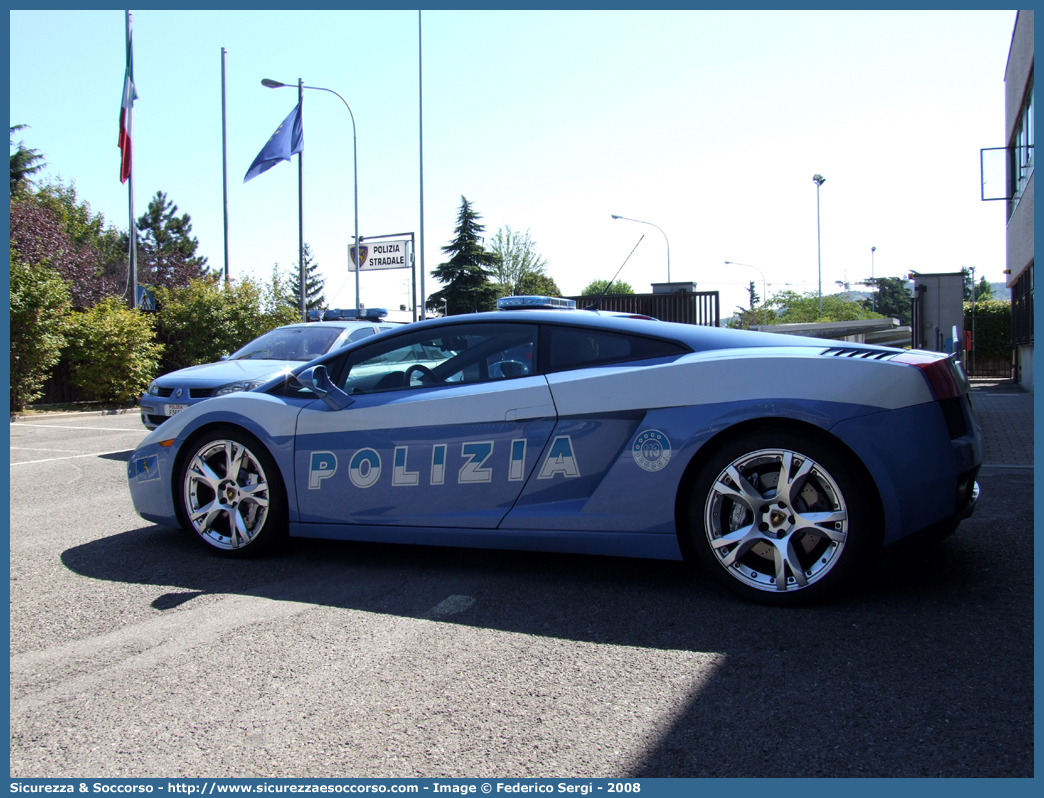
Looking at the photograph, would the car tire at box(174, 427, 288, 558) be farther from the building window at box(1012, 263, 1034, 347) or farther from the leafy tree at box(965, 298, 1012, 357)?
the leafy tree at box(965, 298, 1012, 357)

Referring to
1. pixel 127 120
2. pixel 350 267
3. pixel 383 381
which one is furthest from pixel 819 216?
pixel 383 381

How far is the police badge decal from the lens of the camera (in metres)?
3.62

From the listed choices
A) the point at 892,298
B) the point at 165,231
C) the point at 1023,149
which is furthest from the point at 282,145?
the point at 892,298

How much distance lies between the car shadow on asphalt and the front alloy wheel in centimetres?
15

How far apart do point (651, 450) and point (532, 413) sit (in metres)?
0.59

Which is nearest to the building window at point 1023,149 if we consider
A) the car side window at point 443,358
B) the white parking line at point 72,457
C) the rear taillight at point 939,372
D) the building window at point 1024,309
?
the building window at point 1024,309

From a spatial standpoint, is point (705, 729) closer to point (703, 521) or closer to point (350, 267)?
point (703, 521)

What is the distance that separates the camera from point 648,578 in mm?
4016

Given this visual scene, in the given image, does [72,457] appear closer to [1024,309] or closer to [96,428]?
[96,428]

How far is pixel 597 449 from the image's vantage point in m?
3.75

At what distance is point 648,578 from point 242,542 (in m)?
2.20

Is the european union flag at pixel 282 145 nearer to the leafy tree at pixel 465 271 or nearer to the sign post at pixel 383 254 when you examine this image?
the sign post at pixel 383 254

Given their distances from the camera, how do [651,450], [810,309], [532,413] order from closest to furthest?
[651,450] → [532,413] → [810,309]
